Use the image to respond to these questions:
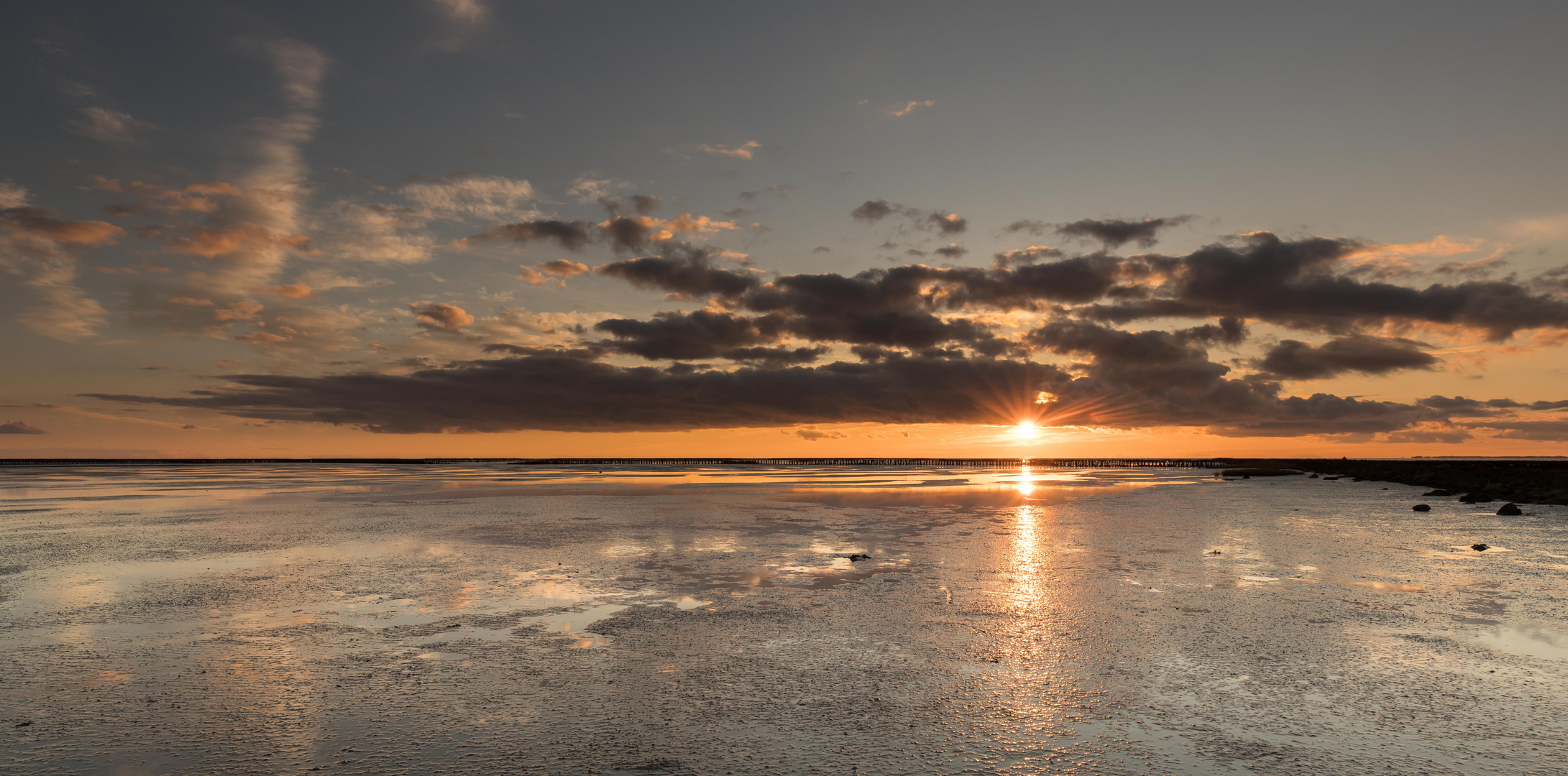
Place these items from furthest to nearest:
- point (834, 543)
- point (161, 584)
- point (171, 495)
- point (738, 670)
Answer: point (171, 495) → point (834, 543) → point (161, 584) → point (738, 670)

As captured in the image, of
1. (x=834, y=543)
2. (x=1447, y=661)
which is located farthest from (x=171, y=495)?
(x=1447, y=661)

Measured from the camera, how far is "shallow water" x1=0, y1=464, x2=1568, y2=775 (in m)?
5.67

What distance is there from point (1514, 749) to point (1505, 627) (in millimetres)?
5178

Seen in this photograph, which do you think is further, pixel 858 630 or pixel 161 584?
pixel 161 584

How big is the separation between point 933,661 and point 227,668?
679 centimetres

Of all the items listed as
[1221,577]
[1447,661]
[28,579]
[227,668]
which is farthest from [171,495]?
[1447,661]

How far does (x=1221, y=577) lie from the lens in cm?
1316

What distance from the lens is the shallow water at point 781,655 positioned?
18.6 ft

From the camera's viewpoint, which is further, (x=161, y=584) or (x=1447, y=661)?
(x=161, y=584)

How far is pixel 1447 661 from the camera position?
8.00 m

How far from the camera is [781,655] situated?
827 centimetres

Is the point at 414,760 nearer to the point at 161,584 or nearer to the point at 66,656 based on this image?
the point at 66,656

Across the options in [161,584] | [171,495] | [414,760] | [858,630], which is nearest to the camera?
[414,760]

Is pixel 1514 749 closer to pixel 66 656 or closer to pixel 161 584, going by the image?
pixel 66 656
